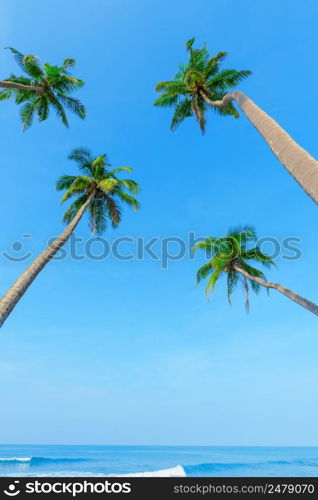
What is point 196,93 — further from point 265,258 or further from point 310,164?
point 310,164

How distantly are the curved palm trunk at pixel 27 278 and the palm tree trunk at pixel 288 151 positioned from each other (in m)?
8.33

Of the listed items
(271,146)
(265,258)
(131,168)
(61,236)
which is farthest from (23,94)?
(265,258)

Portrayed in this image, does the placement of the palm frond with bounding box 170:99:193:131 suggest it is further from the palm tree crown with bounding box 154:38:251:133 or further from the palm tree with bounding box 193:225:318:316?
the palm tree with bounding box 193:225:318:316

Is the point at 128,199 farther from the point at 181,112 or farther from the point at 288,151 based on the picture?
the point at 288,151

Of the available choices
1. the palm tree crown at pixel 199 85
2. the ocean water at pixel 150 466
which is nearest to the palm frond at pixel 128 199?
the palm tree crown at pixel 199 85

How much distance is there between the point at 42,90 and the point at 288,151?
13900 millimetres

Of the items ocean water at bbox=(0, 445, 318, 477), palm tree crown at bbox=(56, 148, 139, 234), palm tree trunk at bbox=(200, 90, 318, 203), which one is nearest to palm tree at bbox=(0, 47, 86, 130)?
palm tree crown at bbox=(56, 148, 139, 234)

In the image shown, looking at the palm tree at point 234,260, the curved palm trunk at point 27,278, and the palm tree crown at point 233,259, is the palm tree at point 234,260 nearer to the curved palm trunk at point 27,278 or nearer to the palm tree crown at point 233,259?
the palm tree crown at point 233,259

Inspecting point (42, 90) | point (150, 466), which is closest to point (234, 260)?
point (42, 90)

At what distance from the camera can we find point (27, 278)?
10.9 meters

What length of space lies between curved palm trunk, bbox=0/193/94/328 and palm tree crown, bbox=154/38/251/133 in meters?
8.78
